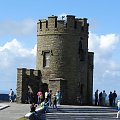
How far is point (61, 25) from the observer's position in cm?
5097

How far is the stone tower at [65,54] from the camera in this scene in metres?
50.5

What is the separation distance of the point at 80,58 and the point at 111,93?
4.47m

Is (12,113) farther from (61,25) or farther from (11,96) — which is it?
(61,25)

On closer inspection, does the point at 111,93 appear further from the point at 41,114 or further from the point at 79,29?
the point at 41,114

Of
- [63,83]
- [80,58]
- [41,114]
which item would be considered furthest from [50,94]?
[41,114]

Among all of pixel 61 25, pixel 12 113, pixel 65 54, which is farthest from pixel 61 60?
pixel 12 113

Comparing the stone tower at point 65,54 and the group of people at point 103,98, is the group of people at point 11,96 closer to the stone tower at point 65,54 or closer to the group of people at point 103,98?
the stone tower at point 65,54

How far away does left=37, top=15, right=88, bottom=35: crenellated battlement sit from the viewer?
167 ft

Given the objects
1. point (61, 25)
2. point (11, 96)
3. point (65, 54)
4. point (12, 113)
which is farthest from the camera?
point (11, 96)

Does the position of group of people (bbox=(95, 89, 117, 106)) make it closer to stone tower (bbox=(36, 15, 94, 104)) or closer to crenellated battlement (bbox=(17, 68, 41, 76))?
stone tower (bbox=(36, 15, 94, 104))

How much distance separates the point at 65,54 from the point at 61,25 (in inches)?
111

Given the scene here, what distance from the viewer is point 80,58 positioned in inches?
2025

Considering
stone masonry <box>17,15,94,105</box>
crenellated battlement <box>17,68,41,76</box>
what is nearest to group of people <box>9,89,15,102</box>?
stone masonry <box>17,15,94,105</box>

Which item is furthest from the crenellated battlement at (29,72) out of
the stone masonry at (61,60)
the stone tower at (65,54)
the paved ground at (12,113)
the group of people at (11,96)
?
the paved ground at (12,113)
